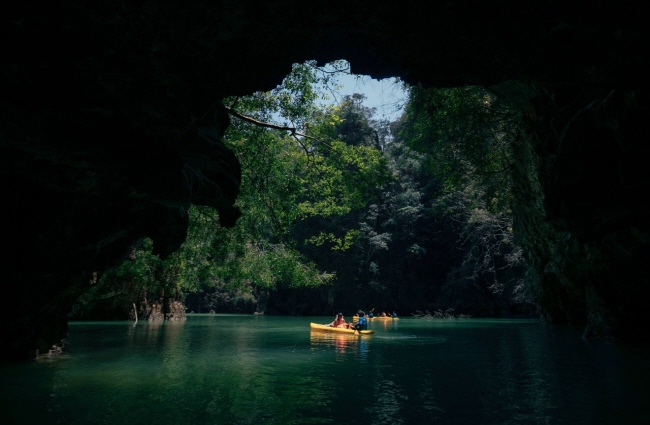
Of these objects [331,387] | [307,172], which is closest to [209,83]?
[331,387]

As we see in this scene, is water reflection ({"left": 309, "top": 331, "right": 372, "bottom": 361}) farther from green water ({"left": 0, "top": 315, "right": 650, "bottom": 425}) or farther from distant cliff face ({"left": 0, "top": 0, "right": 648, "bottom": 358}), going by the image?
distant cliff face ({"left": 0, "top": 0, "right": 648, "bottom": 358})

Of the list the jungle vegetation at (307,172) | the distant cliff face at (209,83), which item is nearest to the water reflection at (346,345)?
the jungle vegetation at (307,172)

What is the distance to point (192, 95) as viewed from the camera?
5.95 meters

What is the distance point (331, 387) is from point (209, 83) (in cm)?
559

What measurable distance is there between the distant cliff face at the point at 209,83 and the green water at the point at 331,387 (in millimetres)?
2575

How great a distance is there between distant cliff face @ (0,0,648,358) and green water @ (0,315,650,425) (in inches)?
101

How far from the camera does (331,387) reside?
26.7 ft

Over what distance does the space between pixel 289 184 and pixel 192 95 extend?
8566 mm

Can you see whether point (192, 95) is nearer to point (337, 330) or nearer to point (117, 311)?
point (337, 330)

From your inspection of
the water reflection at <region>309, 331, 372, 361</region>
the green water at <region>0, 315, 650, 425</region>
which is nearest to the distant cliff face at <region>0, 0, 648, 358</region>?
the green water at <region>0, 315, 650, 425</region>

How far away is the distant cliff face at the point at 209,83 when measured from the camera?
15.3ft

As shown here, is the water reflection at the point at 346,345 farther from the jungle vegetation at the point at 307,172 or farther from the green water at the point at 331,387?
the jungle vegetation at the point at 307,172

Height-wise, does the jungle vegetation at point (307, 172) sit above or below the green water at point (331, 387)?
above

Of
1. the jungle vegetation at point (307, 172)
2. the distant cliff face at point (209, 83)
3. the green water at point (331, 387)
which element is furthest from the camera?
the jungle vegetation at point (307, 172)
